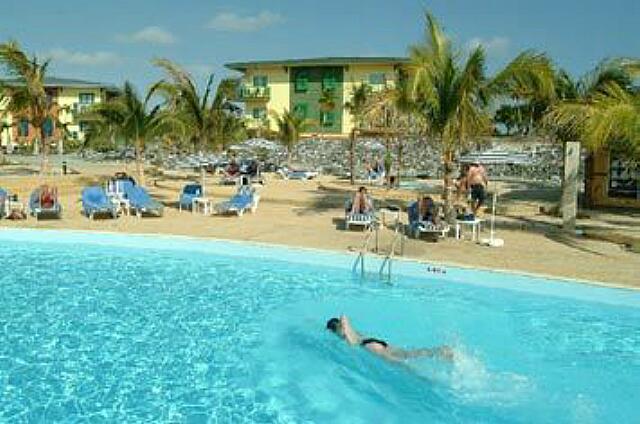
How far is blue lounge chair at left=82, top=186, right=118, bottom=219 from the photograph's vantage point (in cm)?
1625

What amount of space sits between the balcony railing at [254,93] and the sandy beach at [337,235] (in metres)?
38.1

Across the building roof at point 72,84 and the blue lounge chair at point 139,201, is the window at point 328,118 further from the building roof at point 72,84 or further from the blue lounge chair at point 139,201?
the blue lounge chair at point 139,201

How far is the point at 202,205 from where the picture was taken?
18.4 m

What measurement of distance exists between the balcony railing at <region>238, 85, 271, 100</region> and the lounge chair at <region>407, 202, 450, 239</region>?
151ft

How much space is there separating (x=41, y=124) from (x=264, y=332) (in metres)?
17.6

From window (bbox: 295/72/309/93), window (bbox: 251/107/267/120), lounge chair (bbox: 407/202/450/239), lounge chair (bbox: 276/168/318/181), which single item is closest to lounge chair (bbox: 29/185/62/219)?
lounge chair (bbox: 407/202/450/239)

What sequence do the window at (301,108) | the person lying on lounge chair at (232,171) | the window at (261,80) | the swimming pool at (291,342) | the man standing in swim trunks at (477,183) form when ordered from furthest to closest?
the window at (261,80) → the window at (301,108) → the person lying on lounge chair at (232,171) → the man standing in swim trunks at (477,183) → the swimming pool at (291,342)

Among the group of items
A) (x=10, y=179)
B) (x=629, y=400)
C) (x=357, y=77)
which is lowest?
(x=629, y=400)

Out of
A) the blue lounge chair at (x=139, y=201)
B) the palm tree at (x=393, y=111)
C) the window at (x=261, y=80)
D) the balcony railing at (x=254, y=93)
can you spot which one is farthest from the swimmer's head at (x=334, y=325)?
the window at (x=261, y=80)

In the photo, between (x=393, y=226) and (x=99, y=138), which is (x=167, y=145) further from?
(x=393, y=226)

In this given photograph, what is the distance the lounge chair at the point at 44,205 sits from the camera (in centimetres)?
1595

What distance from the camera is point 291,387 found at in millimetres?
6949

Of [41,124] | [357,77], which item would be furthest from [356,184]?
[357,77]

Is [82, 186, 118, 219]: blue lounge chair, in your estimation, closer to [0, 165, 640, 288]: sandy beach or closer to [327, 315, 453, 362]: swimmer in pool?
[0, 165, 640, 288]: sandy beach
